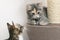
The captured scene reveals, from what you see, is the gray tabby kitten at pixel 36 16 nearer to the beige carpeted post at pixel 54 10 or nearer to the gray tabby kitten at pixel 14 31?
the beige carpeted post at pixel 54 10

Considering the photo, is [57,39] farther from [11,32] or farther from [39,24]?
[11,32]

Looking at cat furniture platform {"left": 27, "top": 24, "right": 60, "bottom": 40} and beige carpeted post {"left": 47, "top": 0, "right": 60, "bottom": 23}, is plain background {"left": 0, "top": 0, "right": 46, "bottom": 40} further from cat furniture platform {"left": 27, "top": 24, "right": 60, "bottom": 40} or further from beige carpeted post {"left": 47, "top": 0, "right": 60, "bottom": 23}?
beige carpeted post {"left": 47, "top": 0, "right": 60, "bottom": 23}

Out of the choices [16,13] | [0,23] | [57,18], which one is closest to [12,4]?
[16,13]

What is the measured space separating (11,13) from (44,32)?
1.32 ft

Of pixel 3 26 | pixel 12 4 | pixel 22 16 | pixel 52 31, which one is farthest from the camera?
pixel 22 16

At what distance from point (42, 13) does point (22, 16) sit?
27 centimetres

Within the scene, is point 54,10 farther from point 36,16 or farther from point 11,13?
point 11,13

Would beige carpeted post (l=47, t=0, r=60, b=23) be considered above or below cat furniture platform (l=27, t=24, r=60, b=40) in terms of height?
above

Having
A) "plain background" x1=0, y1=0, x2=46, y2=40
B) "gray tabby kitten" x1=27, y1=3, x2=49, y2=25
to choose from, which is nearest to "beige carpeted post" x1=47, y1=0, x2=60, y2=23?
"gray tabby kitten" x1=27, y1=3, x2=49, y2=25

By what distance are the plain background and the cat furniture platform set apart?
7 cm

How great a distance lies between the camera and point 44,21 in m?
1.32

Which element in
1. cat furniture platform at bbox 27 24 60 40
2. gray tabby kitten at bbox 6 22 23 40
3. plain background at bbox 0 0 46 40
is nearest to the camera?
gray tabby kitten at bbox 6 22 23 40

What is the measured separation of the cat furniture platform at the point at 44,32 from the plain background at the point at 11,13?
0.07 metres

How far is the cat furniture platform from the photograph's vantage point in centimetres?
124
